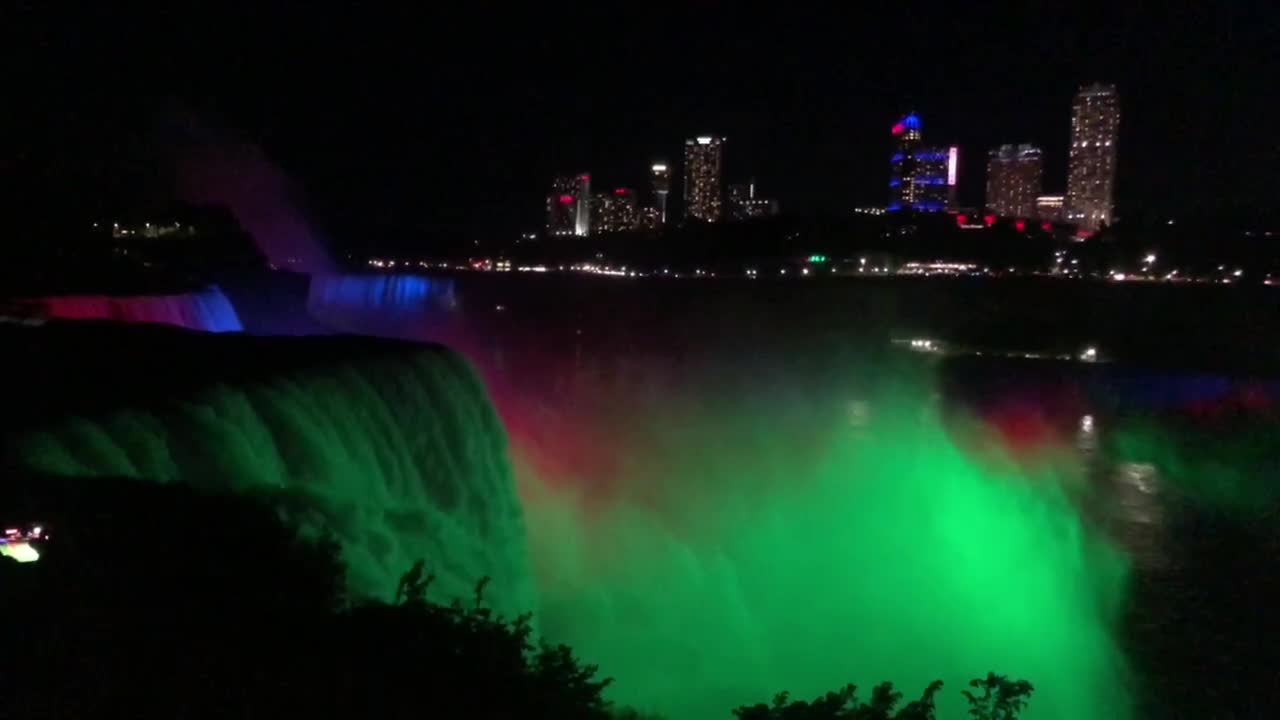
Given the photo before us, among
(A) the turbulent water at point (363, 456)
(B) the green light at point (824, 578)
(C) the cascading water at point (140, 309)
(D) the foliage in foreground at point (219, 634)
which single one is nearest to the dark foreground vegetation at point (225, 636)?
(D) the foliage in foreground at point (219, 634)

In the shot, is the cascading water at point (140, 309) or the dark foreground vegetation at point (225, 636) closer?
the dark foreground vegetation at point (225, 636)

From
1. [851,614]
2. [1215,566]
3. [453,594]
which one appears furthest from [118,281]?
[1215,566]

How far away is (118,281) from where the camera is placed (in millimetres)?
15953

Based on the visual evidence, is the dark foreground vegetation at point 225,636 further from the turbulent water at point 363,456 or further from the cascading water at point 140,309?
the cascading water at point 140,309

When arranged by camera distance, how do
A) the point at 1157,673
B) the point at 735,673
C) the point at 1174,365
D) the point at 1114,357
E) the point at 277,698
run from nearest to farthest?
the point at 277,698 < the point at 735,673 < the point at 1157,673 < the point at 1174,365 < the point at 1114,357

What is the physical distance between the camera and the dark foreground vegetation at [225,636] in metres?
3.15

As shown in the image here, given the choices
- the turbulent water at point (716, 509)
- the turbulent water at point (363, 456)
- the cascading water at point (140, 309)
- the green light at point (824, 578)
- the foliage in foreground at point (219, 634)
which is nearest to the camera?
the foliage in foreground at point (219, 634)

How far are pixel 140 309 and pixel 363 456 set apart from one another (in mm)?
6917

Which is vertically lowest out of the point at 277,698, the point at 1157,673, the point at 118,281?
the point at 1157,673

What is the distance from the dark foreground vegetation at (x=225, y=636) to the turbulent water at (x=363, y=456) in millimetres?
1342

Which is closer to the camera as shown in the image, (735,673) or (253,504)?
(253,504)

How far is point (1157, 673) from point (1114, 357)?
30.3 metres

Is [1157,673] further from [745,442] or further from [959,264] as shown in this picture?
[959,264]

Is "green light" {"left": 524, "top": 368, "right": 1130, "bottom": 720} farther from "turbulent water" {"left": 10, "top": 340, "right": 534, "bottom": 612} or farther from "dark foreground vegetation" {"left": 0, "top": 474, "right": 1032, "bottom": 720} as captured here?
"dark foreground vegetation" {"left": 0, "top": 474, "right": 1032, "bottom": 720}
